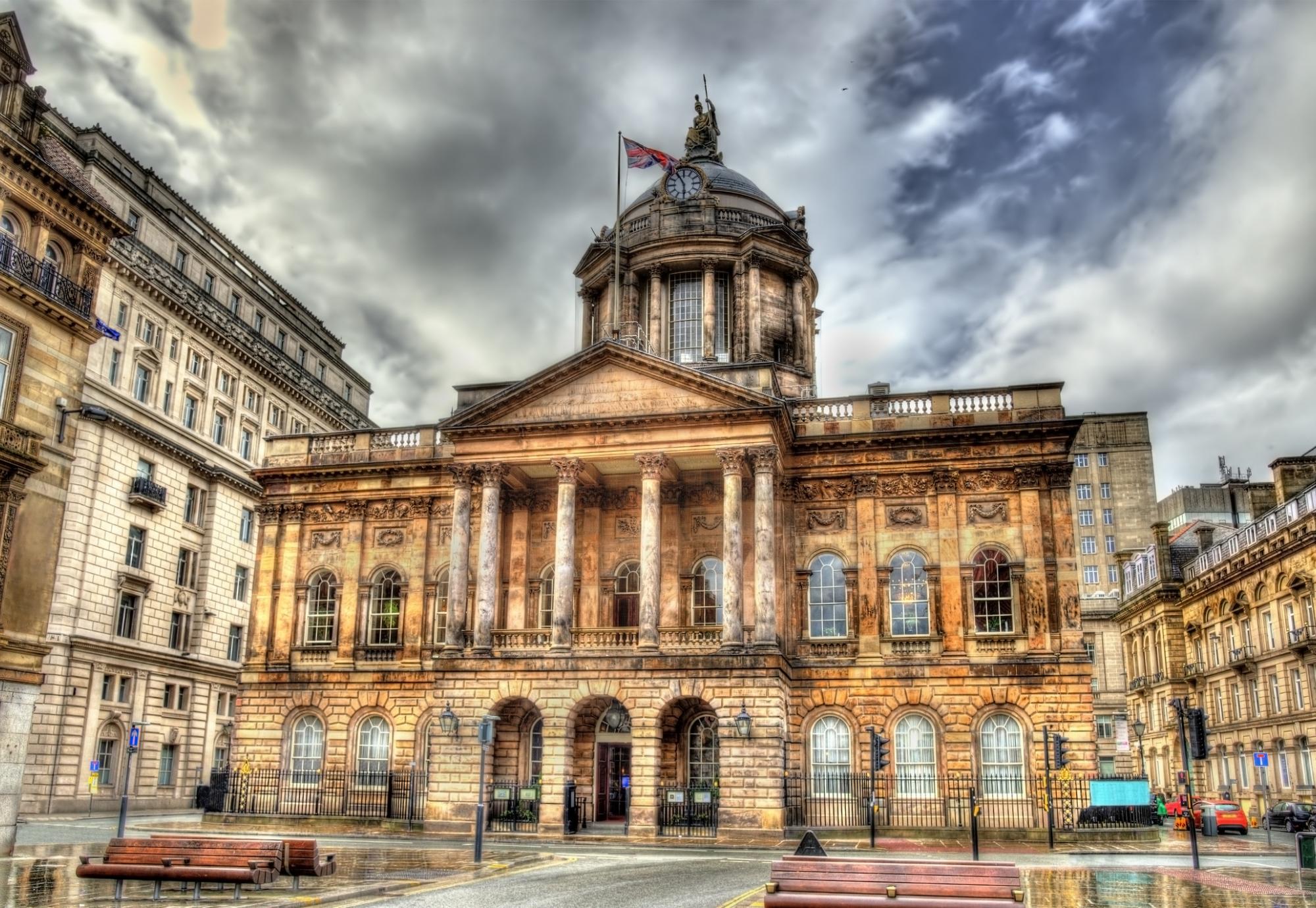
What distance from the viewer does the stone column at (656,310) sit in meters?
45.1

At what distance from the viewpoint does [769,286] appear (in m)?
45.5

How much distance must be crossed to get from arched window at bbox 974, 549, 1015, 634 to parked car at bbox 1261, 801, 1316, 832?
1204cm

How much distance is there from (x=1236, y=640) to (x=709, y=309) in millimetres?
30023

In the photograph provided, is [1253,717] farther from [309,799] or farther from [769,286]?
[309,799]

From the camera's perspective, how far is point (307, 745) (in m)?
37.3

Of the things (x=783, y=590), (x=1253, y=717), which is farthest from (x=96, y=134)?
(x=1253, y=717)

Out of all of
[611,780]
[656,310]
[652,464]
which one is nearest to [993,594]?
[652,464]

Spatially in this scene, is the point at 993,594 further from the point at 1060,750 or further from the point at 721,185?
the point at 721,185

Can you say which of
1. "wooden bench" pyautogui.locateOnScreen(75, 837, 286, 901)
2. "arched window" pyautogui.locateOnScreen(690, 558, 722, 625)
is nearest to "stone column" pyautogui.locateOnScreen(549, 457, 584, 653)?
"arched window" pyautogui.locateOnScreen(690, 558, 722, 625)

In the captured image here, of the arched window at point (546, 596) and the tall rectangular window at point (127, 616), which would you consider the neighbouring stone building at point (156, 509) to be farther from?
the arched window at point (546, 596)

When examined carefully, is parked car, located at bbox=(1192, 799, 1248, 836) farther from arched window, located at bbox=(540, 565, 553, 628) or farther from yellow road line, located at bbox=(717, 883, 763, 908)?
yellow road line, located at bbox=(717, 883, 763, 908)

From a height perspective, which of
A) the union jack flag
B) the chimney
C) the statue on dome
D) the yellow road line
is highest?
the statue on dome

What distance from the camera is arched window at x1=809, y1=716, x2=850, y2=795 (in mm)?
33188

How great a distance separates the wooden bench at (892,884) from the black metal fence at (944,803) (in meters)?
19.4
